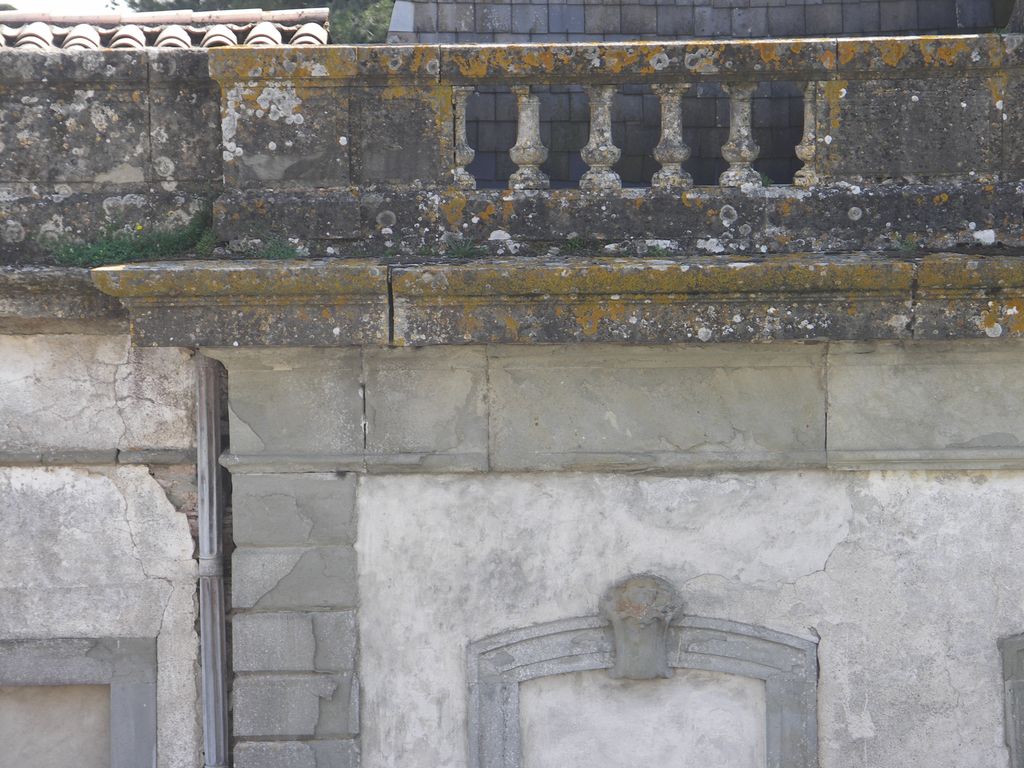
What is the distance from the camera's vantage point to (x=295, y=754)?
400 centimetres

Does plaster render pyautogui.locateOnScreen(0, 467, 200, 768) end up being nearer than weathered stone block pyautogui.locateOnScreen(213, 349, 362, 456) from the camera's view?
No

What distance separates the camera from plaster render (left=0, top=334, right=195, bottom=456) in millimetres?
4242

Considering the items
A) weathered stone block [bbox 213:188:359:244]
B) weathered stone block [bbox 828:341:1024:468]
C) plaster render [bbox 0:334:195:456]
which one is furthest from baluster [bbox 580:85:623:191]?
plaster render [bbox 0:334:195:456]

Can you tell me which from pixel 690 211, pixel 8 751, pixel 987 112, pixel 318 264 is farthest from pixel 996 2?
pixel 8 751

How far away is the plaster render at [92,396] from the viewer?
4.24m

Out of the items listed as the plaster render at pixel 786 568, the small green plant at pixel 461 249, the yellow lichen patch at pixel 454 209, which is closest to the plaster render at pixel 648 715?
the plaster render at pixel 786 568

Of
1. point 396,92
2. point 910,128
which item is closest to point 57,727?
point 396,92

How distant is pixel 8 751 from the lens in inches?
173

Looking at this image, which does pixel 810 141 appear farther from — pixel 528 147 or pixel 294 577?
pixel 294 577

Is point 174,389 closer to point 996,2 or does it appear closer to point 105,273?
point 105,273

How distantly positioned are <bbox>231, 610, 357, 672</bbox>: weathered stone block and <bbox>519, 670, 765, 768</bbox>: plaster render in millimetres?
668

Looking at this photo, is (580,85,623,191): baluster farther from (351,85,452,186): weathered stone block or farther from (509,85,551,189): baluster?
(351,85,452,186): weathered stone block

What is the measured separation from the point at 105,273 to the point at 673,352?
188 cm

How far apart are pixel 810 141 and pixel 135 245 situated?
2411mm
